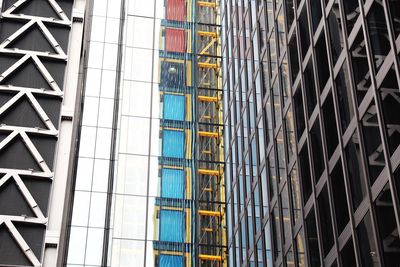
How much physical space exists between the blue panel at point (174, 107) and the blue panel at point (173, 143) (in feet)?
4.00

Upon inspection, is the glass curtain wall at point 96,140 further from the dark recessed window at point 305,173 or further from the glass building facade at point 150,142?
the dark recessed window at point 305,173

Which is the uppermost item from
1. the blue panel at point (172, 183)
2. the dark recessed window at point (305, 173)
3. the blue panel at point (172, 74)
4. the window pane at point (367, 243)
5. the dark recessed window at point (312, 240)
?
the blue panel at point (172, 74)

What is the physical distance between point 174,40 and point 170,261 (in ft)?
63.4

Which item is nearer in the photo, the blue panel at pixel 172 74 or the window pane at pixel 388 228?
the window pane at pixel 388 228

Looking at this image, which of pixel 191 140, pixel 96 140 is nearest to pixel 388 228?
pixel 191 140

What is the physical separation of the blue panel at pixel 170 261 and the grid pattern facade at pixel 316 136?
162 inches

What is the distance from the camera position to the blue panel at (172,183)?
5500 centimetres

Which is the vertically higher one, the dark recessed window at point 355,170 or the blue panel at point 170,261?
the blue panel at point 170,261

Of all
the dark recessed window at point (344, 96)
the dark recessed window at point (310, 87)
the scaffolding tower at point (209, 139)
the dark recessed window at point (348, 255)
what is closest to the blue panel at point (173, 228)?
the scaffolding tower at point (209, 139)

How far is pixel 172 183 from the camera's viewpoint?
55625mm

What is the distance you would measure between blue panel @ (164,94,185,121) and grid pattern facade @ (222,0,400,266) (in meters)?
8.52

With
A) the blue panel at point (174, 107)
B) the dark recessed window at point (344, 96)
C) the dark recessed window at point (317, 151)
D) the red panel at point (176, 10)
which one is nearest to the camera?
the dark recessed window at point (344, 96)

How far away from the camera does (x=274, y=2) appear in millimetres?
43156

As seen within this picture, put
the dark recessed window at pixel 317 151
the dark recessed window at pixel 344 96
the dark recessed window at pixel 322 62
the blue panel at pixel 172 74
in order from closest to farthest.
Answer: the dark recessed window at pixel 344 96
the dark recessed window at pixel 317 151
the dark recessed window at pixel 322 62
the blue panel at pixel 172 74
